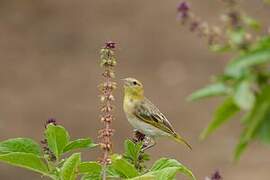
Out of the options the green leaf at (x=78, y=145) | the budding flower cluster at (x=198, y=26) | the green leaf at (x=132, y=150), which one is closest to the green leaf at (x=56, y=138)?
the green leaf at (x=78, y=145)

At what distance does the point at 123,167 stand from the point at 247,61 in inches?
31.4

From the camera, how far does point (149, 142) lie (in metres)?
3.33

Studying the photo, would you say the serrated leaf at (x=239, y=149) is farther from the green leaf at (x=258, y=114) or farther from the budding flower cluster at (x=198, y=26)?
the budding flower cluster at (x=198, y=26)

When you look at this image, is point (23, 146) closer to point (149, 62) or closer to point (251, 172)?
point (251, 172)

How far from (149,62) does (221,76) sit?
44.9ft

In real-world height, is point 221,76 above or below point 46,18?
below

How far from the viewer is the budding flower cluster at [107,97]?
2.22 metres

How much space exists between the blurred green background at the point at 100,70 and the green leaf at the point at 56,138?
9430 millimetres

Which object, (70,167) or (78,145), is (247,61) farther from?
(78,145)

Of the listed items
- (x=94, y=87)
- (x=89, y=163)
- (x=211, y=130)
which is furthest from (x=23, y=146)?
(x=94, y=87)

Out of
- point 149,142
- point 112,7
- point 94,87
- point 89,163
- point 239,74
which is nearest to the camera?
point 239,74

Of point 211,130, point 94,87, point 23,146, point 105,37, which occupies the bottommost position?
point 211,130

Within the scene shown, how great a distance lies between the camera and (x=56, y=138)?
2.55 meters

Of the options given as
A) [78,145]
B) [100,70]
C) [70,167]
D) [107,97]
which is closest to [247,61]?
[107,97]
